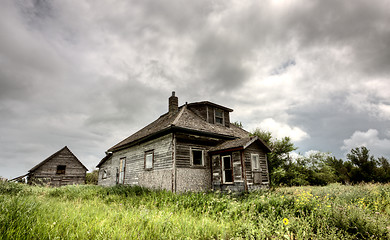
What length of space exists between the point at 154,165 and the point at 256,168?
22.6 feet

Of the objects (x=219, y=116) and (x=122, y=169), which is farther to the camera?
(x=122, y=169)

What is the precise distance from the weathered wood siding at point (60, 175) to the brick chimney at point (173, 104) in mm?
18311

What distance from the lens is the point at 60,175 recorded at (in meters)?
26.7

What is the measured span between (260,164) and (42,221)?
12.0 metres

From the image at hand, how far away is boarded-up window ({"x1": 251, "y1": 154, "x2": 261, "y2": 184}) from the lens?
42.1ft

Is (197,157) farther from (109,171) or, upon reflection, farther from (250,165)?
(109,171)

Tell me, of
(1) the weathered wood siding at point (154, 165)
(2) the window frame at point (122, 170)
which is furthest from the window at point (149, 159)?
(2) the window frame at point (122, 170)

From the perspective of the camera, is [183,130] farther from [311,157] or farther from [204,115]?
[311,157]

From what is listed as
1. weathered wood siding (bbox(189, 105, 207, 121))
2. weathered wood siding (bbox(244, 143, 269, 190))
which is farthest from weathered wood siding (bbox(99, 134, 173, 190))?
weathered wood siding (bbox(244, 143, 269, 190))

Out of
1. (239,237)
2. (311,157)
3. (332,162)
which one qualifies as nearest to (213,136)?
(239,237)

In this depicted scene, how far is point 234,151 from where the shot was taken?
12.8m

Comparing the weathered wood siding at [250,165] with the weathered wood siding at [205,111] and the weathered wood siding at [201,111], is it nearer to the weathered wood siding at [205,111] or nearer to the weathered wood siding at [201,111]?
the weathered wood siding at [205,111]

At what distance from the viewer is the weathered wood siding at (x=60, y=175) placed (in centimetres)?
2522

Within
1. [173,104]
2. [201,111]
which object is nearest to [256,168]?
[201,111]
